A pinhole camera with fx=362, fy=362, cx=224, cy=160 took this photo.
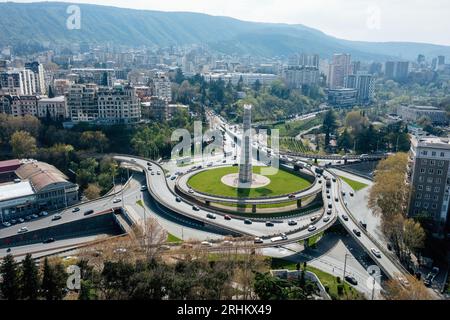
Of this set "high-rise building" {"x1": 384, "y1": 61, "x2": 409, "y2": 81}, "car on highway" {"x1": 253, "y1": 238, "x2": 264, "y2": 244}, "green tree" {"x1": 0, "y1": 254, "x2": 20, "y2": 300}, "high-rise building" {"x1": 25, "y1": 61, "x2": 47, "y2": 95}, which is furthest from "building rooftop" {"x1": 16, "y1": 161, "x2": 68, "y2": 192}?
"high-rise building" {"x1": 384, "y1": 61, "x2": 409, "y2": 81}

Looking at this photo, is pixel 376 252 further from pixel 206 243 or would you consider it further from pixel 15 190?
pixel 15 190

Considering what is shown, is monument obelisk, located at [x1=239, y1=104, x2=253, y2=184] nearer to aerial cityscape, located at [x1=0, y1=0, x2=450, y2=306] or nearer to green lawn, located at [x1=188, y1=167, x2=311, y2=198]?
aerial cityscape, located at [x1=0, y1=0, x2=450, y2=306]

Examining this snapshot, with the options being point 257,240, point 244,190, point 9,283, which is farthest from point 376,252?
point 9,283

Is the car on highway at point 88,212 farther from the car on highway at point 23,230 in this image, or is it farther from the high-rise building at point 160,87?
the high-rise building at point 160,87

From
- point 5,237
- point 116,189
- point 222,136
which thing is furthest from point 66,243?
point 222,136

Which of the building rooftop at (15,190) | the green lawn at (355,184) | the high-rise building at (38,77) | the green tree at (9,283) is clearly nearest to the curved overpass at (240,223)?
the green lawn at (355,184)
